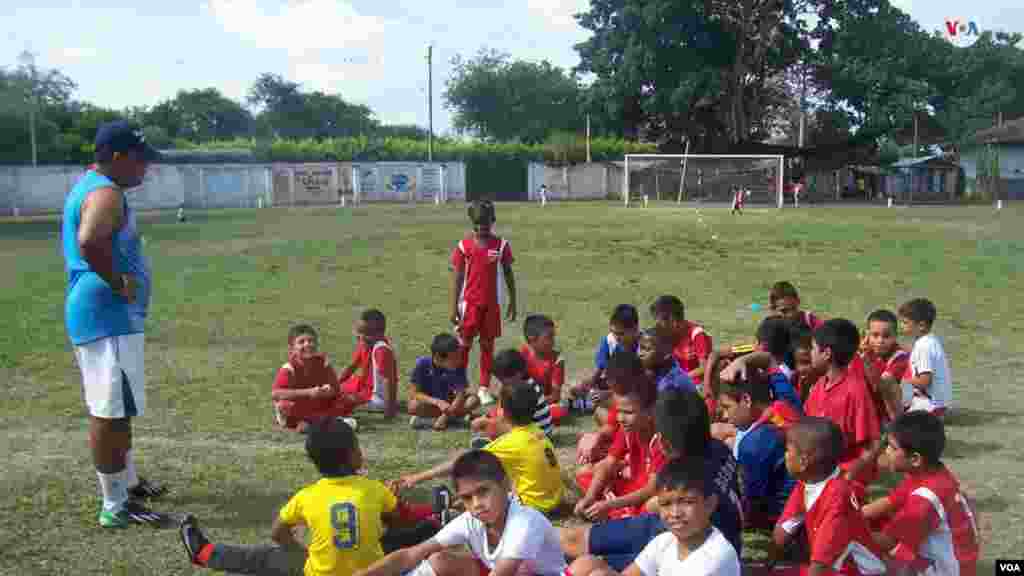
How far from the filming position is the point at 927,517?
12.0 feet

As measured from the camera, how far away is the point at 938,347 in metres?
6.37

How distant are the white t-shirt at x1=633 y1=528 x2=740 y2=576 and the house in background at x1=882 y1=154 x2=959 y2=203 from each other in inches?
2286

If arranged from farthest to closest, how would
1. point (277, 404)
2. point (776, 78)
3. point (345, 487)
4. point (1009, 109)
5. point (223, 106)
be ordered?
point (223, 106) → point (1009, 109) → point (776, 78) → point (277, 404) → point (345, 487)

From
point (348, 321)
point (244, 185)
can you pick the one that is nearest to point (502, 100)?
point (244, 185)

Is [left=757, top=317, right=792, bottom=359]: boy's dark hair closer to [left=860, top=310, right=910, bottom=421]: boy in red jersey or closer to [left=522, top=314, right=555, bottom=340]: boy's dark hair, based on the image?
[left=860, top=310, right=910, bottom=421]: boy in red jersey

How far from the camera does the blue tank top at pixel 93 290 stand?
4.88 m

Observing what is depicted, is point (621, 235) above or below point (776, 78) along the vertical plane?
below

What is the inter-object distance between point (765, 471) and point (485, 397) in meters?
3.37

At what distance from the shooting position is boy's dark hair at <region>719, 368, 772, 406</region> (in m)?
5.11

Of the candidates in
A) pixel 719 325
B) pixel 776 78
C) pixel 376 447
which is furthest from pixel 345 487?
pixel 776 78

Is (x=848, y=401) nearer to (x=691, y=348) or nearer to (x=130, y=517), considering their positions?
(x=691, y=348)

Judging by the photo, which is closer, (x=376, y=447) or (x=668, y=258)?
(x=376, y=447)

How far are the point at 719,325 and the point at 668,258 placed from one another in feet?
25.0

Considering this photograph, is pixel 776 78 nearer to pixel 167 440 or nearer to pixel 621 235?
pixel 621 235
